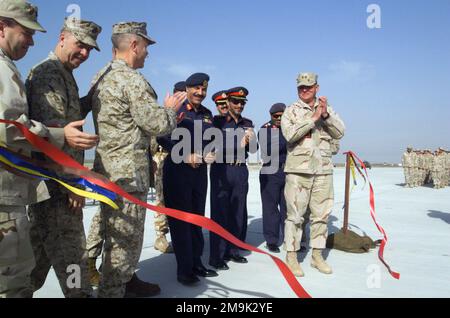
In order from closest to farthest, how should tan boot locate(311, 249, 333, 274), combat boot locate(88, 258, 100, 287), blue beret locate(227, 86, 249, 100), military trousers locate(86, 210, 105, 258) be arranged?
combat boot locate(88, 258, 100, 287) → military trousers locate(86, 210, 105, 258) → tan boot locate(311, 249, 333, 274) → blue beret locate(227, 86, 249, 100)

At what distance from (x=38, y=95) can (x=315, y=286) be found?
2772 millimetres

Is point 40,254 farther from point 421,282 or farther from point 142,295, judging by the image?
point 421,282

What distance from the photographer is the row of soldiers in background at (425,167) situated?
13172mm

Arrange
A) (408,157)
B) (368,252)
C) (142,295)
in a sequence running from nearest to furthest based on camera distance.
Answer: (142,295) < (368,252) < (408,157)

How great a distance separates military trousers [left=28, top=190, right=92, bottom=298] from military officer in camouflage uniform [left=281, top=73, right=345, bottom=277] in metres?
2.10

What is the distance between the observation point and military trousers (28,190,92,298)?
2229mm

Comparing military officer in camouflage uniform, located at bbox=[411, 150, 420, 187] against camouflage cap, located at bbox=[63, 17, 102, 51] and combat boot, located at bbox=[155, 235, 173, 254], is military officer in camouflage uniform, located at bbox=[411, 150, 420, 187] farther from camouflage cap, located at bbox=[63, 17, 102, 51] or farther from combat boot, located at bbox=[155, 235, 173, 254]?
camouflage cap, located at bbox=[63, 17, 102, 51]

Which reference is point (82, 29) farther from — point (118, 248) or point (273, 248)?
point (273, 248)

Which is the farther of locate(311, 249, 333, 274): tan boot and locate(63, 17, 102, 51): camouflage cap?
locate(311, 249, 333, 274): tan boot

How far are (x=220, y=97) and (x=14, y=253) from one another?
326cm

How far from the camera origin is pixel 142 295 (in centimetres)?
282

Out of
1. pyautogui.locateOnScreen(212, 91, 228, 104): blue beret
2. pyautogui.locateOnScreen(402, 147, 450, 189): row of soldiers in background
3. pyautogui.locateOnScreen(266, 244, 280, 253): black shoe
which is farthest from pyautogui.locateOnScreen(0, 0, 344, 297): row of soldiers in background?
pyautogui.locateOnScreen(402, 147, 450, 189): row of soldiers in background
